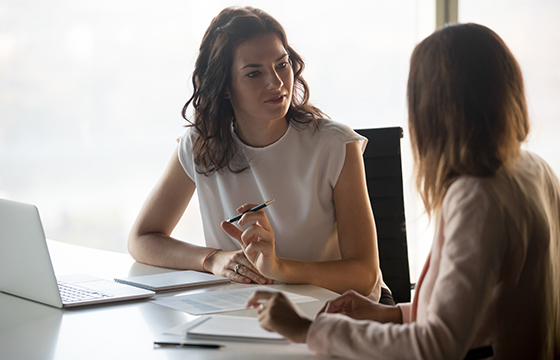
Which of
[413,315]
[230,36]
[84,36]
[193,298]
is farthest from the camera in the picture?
[84,36]

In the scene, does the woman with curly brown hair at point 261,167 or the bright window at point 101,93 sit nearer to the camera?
the woman with curly brown hair at point 261,167

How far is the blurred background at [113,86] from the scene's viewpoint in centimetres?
308

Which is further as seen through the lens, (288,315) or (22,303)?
(22,303)

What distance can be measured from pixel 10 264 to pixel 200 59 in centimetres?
90

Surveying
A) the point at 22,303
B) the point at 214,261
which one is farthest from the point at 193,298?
the point at 22,303

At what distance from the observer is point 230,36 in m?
1.72

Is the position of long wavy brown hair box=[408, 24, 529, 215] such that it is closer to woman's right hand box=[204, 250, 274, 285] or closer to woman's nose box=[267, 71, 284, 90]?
woman's right hand box=[204, 250, 274, 285]

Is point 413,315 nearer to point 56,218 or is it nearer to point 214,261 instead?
point 214,261

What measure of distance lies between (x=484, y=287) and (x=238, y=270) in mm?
819

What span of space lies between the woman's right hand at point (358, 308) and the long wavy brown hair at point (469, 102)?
30 cm

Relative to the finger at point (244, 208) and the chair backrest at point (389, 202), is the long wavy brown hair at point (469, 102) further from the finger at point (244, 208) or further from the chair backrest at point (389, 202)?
the chair backrest at point (389, 202)

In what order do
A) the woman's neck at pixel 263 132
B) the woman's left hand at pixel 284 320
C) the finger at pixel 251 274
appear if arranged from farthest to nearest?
the woman's neck at pixel 263 132
the finger at pixel 251 274
the woman's left hand at pixel 284 320

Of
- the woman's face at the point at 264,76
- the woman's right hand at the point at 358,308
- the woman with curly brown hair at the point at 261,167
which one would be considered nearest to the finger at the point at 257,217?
the woman with curly brown hair at the point at 261,167

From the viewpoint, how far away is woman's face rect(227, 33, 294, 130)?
1688mm
